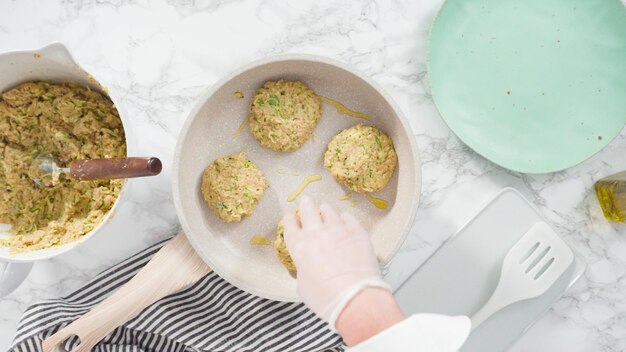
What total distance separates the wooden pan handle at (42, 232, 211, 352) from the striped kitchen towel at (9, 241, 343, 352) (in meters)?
0.12

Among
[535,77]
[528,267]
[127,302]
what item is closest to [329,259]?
[127,302]

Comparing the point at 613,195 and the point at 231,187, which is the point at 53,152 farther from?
the point at 613,195

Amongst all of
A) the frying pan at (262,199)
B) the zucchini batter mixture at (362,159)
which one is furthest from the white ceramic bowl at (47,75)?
the zucchini batter mixture at (362,159)

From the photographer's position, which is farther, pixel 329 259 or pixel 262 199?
pixel 262 199

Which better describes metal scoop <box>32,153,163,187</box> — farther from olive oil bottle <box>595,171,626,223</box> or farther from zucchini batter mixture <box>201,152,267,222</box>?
olive oil bottle <box>595,171,626,223</box>

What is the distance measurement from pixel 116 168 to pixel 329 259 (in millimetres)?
361

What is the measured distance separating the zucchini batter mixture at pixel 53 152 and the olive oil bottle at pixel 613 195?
96cm

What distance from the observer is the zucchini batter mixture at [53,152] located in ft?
3.49

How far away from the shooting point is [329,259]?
97 cm

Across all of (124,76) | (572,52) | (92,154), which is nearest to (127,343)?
(92,154)

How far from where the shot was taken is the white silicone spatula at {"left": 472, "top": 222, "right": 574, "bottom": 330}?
1223 millimetres

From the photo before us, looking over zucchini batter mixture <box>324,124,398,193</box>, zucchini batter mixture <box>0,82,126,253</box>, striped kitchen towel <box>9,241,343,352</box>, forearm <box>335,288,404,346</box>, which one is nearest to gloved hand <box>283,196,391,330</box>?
forearm <box>335,288,404,346</box>

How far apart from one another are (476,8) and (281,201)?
1.81ft

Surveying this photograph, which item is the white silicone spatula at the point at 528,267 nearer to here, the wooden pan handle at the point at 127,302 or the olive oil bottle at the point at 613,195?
the olive oil bottle at the point at 613,195
